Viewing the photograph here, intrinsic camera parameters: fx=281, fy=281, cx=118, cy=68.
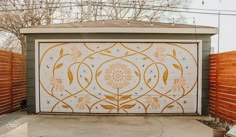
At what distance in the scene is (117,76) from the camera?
844 centimetres

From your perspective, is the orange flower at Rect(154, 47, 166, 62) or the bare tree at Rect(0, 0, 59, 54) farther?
the bare tree at Rect(0, 0, 59, 54)

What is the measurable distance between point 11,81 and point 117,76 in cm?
340

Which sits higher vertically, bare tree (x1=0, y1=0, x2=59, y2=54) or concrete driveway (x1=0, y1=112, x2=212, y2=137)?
bare tree (x1=0, y1=0, x2=59, y2=54)

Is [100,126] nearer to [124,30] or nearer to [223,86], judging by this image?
[124,30]

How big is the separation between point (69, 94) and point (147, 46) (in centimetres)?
276

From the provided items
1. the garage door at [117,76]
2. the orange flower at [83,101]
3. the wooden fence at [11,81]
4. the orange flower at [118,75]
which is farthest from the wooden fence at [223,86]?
the wooden fence at [11,81]

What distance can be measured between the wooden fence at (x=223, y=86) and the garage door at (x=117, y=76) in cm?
60

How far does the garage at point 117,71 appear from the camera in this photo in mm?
8430

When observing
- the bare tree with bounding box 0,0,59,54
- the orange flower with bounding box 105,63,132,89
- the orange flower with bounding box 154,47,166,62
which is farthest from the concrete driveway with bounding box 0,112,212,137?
the bare tree with bounding box 0,0,59,54

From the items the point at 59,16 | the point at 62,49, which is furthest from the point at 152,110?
the point at 59,16

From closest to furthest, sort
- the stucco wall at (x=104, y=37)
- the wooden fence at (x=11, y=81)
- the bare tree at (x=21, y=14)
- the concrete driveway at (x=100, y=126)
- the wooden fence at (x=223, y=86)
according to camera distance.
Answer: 1. the concrete driveway at (x=100, y=126)
2. the wooden fence at (x=223, y=86)
3. the wooden fence at (x=11, y=81)
4. the stucco wall at (x=104, y=37)
5. the bare tree at (x=21, y=14)

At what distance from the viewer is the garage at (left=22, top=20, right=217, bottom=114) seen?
843 centimetres

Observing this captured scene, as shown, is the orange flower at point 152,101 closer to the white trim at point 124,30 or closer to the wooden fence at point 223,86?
the wooden fence at point 223,86

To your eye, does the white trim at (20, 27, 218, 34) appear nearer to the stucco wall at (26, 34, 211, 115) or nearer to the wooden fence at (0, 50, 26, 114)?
the stucco wall at (26, 34, 211, 115)
